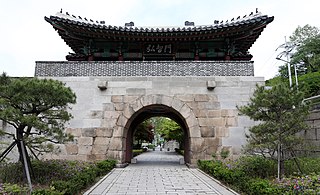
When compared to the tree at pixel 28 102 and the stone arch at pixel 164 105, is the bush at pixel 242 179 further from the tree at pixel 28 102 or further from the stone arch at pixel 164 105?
the tree at pixel 28 102

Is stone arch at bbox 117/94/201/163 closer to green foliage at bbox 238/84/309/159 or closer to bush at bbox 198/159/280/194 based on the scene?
bush at bbox 198/159/280/194

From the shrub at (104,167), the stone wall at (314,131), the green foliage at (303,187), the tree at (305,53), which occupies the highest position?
the tree at (305,53)

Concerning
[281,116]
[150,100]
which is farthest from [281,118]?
[150,100]

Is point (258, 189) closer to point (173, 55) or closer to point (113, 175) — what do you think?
point (113, 175)

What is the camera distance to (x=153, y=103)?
1163 cm

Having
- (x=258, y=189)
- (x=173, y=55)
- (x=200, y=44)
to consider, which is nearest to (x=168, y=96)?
(x=173, y=55)

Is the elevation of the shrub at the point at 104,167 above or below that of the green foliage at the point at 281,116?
below

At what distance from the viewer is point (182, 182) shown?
26.7 ft

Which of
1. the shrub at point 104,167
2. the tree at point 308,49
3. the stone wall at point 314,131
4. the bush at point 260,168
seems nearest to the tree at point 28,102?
the shrub at point 104,167

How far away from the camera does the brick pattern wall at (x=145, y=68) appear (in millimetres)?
12039

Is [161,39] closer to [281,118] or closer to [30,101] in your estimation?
[281,118]

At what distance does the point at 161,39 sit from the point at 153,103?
3.56m

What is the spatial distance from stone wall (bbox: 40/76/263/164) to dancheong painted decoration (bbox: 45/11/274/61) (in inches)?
94.2

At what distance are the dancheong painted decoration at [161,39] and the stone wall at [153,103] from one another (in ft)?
7.85
